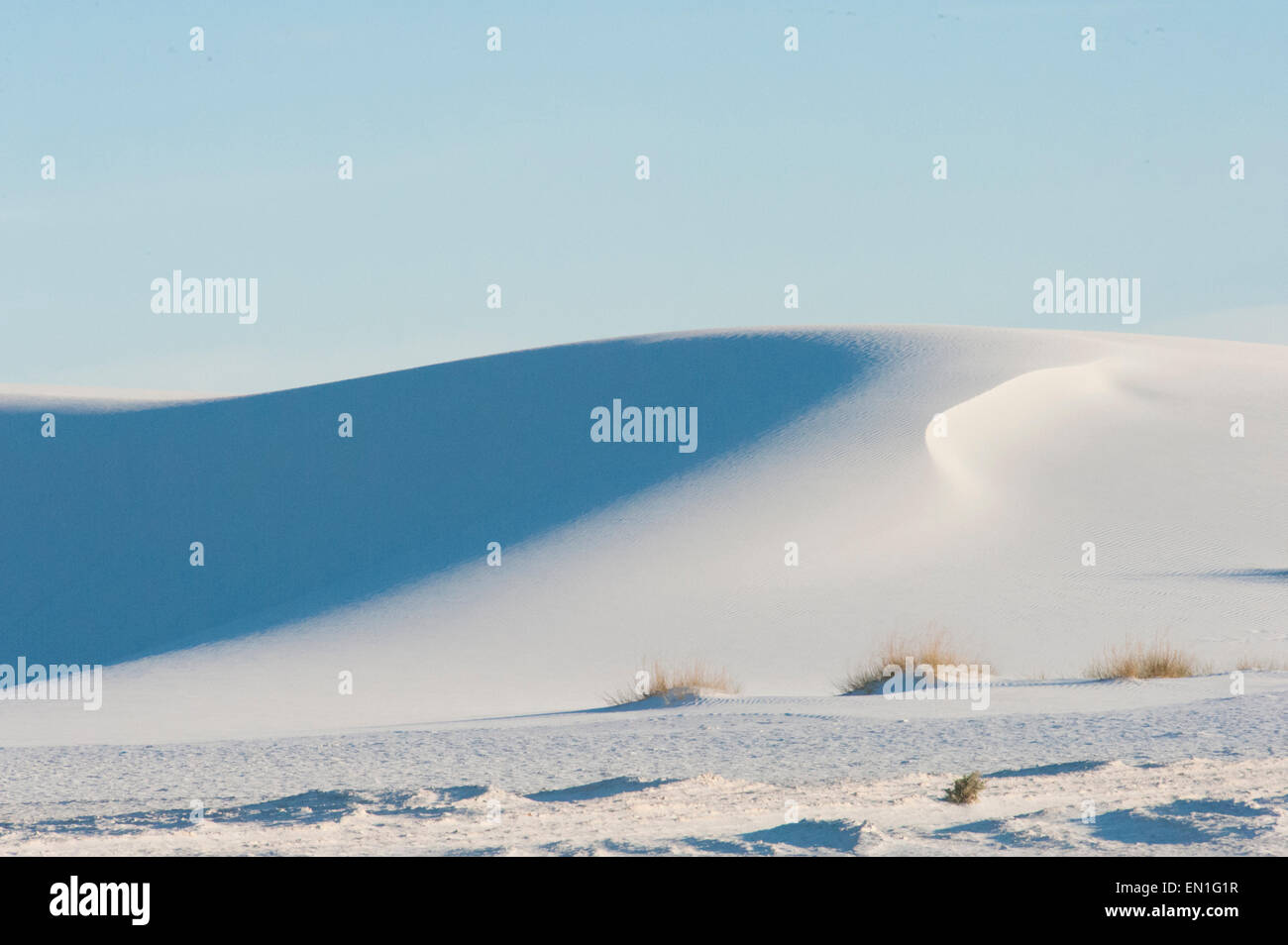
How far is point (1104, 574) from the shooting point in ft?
67.5

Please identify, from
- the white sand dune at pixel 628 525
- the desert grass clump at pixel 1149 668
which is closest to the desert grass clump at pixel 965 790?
the desert grass clump at pixel 1149 668

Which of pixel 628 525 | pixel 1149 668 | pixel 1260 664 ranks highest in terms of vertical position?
pixel 628 525

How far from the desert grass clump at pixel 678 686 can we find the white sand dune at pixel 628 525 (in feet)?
2.89

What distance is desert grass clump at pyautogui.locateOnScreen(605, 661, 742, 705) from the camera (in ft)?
43.7

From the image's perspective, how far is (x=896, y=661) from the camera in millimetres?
14273

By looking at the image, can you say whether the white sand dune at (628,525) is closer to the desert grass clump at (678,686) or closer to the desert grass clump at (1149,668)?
the desert grass clump at (678,686)

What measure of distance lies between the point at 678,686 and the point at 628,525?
33.8 feet

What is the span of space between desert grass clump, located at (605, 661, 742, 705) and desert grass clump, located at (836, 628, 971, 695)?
112 centimetres

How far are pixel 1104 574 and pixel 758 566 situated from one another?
473cm

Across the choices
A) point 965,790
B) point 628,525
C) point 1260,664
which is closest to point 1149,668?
point 1260,664

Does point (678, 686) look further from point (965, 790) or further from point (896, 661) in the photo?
point (965, 790)

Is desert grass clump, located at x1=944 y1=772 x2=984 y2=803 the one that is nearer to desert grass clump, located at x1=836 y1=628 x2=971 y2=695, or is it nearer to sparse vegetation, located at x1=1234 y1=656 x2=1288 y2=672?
desert grass clump, located at x1=836 y1=628 x2=971 y2=695

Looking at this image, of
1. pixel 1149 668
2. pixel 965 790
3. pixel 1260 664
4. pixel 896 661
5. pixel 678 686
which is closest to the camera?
pixel 965 790
